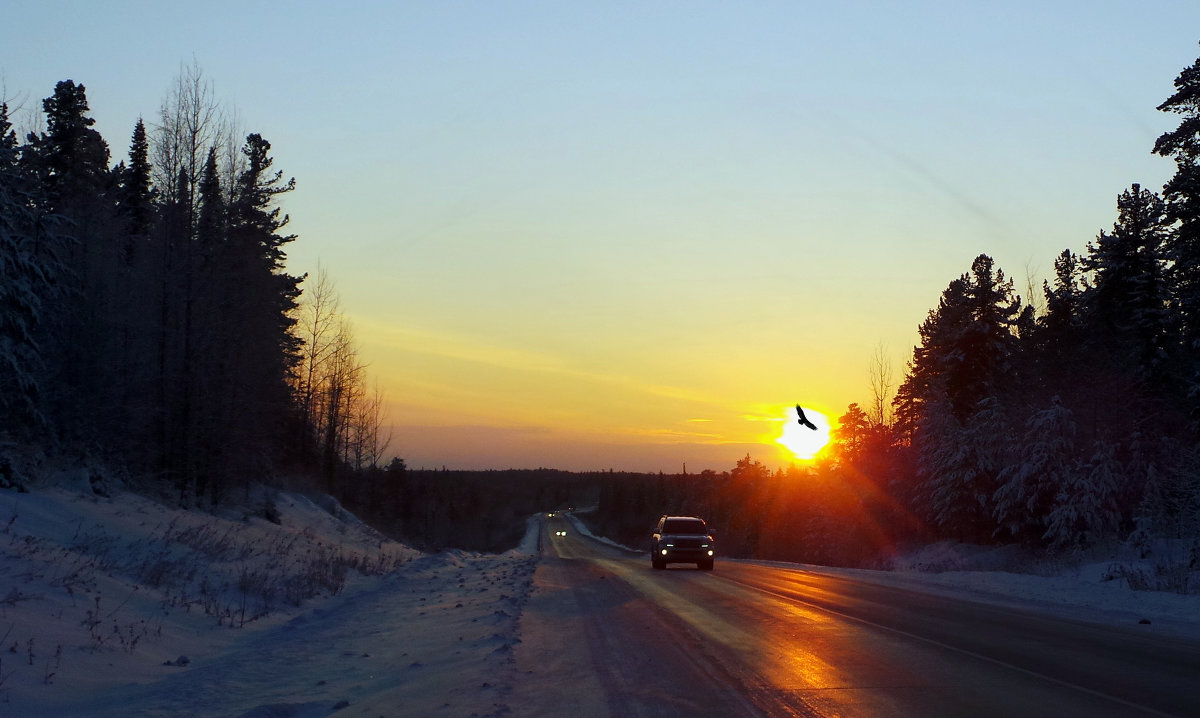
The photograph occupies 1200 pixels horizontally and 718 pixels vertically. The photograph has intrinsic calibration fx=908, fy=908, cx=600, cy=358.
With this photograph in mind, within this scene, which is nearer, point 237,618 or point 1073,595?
point 237,618

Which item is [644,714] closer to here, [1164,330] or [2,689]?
[2,689]

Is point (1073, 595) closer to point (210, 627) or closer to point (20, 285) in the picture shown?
point (210, 627)

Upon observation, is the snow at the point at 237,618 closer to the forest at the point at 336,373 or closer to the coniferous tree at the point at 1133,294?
the forest at the point at 336,373

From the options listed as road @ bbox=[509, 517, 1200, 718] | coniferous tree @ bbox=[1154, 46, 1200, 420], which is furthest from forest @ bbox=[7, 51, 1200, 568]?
road @ bbox=[509, 517, 1200, 718]

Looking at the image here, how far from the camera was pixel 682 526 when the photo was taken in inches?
1275

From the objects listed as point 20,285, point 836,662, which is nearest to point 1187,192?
point 836,662

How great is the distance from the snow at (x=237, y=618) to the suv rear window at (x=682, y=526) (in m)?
8.35

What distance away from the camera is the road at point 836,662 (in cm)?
840

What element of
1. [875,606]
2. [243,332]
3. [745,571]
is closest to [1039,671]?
[875,606]

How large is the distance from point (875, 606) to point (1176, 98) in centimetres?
2384

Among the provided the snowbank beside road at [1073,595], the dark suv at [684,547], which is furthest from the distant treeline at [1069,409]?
the dark suv at [684,547]

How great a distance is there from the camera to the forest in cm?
2789

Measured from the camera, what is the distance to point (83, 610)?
1133 centimetres

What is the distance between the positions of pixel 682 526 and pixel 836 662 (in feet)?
70.8
